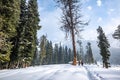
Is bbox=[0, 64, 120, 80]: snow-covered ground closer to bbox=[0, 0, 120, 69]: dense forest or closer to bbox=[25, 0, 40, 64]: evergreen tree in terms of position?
bbox=[0, 0, 120, 69]: dense forest

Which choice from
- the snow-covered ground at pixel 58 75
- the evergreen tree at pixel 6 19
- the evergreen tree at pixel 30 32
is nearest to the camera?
the snow-covered ground at pixel 58 75

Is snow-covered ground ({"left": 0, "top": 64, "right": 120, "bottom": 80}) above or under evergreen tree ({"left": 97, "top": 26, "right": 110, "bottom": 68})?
under

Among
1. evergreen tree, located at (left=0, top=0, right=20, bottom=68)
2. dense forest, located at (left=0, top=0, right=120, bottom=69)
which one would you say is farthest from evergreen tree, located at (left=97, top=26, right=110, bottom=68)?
evergreen tree, located at (left=0, top=0, right=20, bottom=68)

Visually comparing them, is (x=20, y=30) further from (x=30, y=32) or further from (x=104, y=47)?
(x=104, y=47)

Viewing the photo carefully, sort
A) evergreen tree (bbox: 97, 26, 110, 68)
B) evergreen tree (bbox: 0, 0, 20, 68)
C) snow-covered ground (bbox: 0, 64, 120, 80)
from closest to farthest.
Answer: snow-covered ground (bbox: 0, 64, 120, 80), evergreen tree (bbox: 0, 0, 20, 68), evergreen tree (bbox: 97, 26, 110, 68)

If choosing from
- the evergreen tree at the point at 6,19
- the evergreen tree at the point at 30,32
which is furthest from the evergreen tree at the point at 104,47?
the evergreen tree at the point at 6,19

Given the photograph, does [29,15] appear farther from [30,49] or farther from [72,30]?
[72,30]

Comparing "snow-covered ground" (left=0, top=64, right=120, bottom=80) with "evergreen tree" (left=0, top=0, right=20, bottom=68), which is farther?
"evergreen tree" (left=0, top=0, right=20, bottom=68)

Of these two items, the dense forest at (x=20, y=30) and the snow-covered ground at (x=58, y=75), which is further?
the dense forest at (x=20, y=30)

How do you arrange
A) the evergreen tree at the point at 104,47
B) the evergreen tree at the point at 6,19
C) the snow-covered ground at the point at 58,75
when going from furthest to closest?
the evergreen tree at the point at 104,47 < the evergreen tree at the point at 6,19 < the snow-covered ground at the point at 58,75

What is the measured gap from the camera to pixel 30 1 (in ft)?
132

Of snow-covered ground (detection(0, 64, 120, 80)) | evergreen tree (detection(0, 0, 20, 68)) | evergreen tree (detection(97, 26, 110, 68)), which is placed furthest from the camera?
evergreen tree (detection(97, 26, 110, 68))

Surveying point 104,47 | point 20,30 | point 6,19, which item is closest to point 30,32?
point 20,30

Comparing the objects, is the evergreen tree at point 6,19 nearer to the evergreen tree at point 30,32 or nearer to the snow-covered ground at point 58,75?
the snow-covered ground at point 58,75
